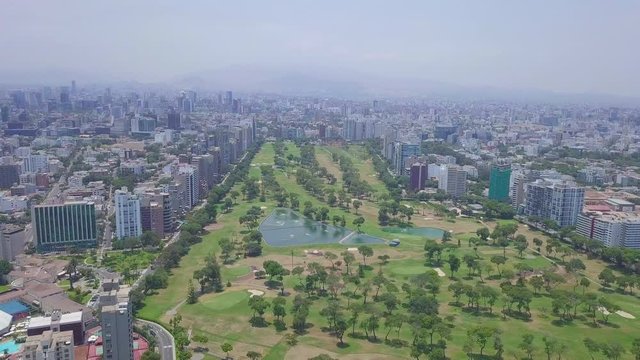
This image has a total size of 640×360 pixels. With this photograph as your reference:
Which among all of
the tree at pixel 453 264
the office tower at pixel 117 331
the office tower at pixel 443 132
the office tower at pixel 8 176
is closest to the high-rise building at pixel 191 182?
the office tower at pixel 8 176

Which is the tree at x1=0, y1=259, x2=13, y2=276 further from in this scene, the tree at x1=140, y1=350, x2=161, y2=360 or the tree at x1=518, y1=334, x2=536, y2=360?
the tree at x1=518, y1=334, x2=536, y2=360

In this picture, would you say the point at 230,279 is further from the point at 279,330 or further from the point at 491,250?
the point at 491,250

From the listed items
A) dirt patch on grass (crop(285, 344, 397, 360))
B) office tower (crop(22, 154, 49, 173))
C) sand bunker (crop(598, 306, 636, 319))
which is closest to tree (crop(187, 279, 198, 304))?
dirt patch on grass (crop(285, 344, 397, 360))

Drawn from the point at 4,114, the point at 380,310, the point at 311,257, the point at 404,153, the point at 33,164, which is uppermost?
the point at 4,114

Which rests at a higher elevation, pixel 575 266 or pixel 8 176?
pixel 8 176

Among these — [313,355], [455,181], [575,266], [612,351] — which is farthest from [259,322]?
[455,181]

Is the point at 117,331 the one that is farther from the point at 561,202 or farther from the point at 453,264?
the point at 561,202

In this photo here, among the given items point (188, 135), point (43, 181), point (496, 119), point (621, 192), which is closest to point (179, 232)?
point (43, 181)
